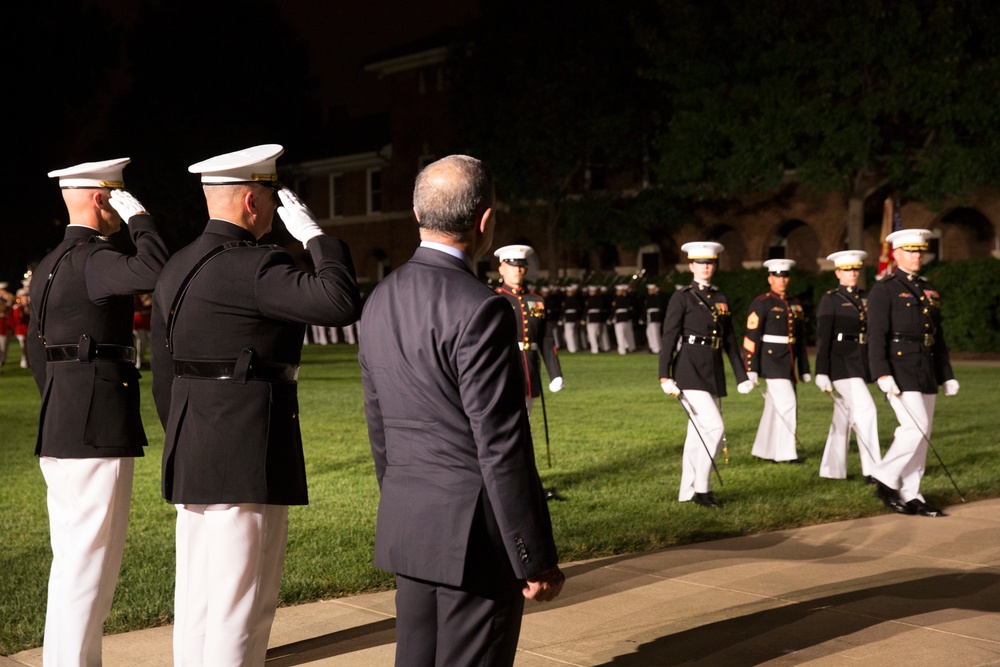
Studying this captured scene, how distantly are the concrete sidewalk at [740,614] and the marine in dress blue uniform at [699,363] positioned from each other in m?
1.38

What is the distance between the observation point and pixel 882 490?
9461 millimetres

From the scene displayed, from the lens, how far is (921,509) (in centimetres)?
907

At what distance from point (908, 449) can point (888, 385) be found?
0.50 metres

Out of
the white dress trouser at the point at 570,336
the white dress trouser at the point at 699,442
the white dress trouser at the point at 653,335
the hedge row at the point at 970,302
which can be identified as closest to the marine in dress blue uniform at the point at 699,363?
the white dress trouser at the point at 699,442

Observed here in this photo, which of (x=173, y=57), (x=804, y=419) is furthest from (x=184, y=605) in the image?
(x=173, y=57)

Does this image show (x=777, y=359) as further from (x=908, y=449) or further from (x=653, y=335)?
(x=653, y=335)

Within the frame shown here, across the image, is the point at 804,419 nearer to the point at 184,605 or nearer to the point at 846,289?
the point at 846,289

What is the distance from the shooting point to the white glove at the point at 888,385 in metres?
9.08

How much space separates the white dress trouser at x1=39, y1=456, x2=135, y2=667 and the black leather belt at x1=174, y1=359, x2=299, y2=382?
96 centimetres

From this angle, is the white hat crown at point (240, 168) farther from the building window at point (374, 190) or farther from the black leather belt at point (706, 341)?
the building window at point (374, 190)

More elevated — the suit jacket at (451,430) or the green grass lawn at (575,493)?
the suit jacket at (451,430)

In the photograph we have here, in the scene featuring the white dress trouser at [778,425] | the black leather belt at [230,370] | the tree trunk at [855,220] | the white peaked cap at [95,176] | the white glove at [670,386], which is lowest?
the white dress trouser at [778,425]

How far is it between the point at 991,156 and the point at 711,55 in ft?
26.6

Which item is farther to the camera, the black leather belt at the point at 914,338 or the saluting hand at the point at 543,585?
the black leather belt at the point at 914,338
